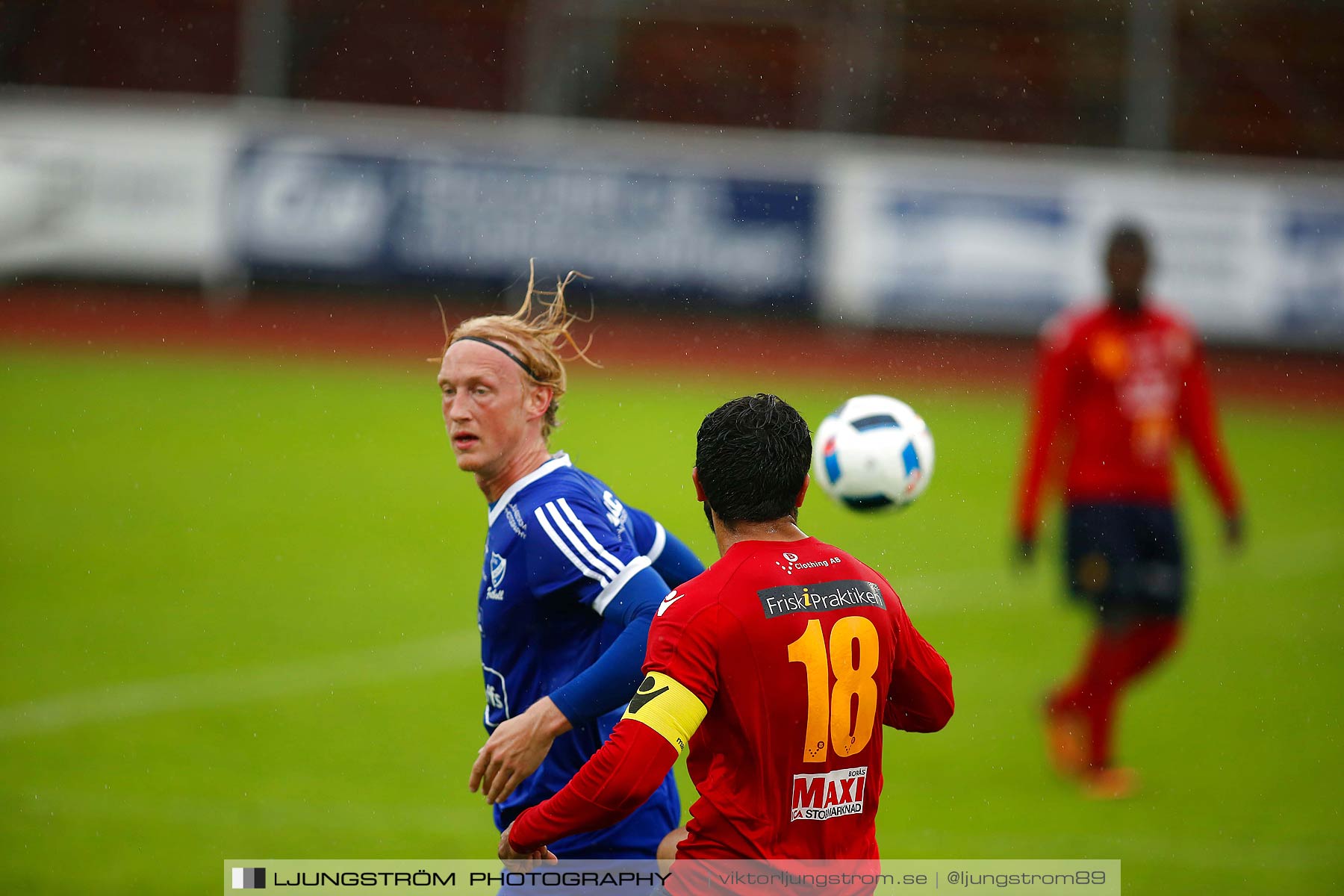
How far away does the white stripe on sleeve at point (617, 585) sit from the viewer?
132 inches

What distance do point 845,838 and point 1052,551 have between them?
10.2 meters

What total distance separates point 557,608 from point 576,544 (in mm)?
228

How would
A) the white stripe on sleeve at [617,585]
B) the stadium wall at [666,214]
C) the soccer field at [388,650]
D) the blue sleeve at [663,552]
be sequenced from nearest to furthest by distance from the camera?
the white stripe on sleeve at [617,585] → the blue sleeve at [663,552] → the soccer field at [388,650] → the stadium wall at [666,214]

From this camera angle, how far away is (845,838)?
9.53 ft

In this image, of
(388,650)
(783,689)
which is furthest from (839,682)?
(388,650)

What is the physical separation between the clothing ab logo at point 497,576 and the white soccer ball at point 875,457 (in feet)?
4.40

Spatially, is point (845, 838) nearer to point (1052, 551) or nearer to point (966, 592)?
point (966, 592)

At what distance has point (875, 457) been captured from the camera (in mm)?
4480

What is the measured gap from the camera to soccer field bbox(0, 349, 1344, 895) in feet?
19.9

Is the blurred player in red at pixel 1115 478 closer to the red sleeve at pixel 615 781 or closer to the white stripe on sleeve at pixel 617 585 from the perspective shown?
the white stripe on sleeve at pixel 617 585

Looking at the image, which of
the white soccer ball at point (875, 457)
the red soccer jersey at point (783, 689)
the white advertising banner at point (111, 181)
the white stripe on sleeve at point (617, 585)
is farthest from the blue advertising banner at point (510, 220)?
the red soccer jersey at point (783, 689)

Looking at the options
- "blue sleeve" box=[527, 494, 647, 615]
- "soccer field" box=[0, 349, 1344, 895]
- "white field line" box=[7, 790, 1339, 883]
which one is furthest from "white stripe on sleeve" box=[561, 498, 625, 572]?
"white field line" box=[7, 790, 1339, 883]

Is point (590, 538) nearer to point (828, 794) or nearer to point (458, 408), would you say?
point (458, 408)

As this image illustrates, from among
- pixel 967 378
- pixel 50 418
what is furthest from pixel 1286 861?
pixel 967 378
